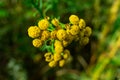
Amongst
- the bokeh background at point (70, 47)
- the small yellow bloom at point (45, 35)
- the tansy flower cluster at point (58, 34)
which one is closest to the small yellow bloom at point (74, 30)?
the tansy flower cluster at point (58, 34)

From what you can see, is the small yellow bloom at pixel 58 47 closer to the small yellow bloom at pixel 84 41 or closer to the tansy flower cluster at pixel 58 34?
the tansy flower cluster at pixel 58 34

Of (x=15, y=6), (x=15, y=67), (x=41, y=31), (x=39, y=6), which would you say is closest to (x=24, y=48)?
(x=15, y=67)

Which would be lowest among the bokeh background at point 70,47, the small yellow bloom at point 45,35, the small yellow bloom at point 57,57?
the bokeh background at point 70,47

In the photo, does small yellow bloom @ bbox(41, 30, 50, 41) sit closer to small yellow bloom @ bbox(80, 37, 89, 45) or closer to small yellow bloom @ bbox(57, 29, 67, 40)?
small yellow bloom @ bbox(57, 29, 67, 40)

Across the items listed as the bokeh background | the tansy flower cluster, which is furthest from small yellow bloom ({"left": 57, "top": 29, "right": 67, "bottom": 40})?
the bokeh background

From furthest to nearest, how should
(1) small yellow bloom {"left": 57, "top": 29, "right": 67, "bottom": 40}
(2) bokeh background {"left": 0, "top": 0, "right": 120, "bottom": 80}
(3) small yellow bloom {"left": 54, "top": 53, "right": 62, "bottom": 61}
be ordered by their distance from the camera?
(2) bokeh background {"left": 0, "top": 0, "right": 120, "bottom": 80}, (3) small yellow bloom {"left": 54, "top": 53, "right": 62, "bottom": 61}, (1) small yellow bloom {"left": 57, "top": 29, "right": 67, "bottom": 40}

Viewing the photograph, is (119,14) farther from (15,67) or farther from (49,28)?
(49,28)

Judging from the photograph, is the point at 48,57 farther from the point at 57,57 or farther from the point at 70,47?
the point at 70,47

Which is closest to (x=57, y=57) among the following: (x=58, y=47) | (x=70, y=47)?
(x=58, y=47)
